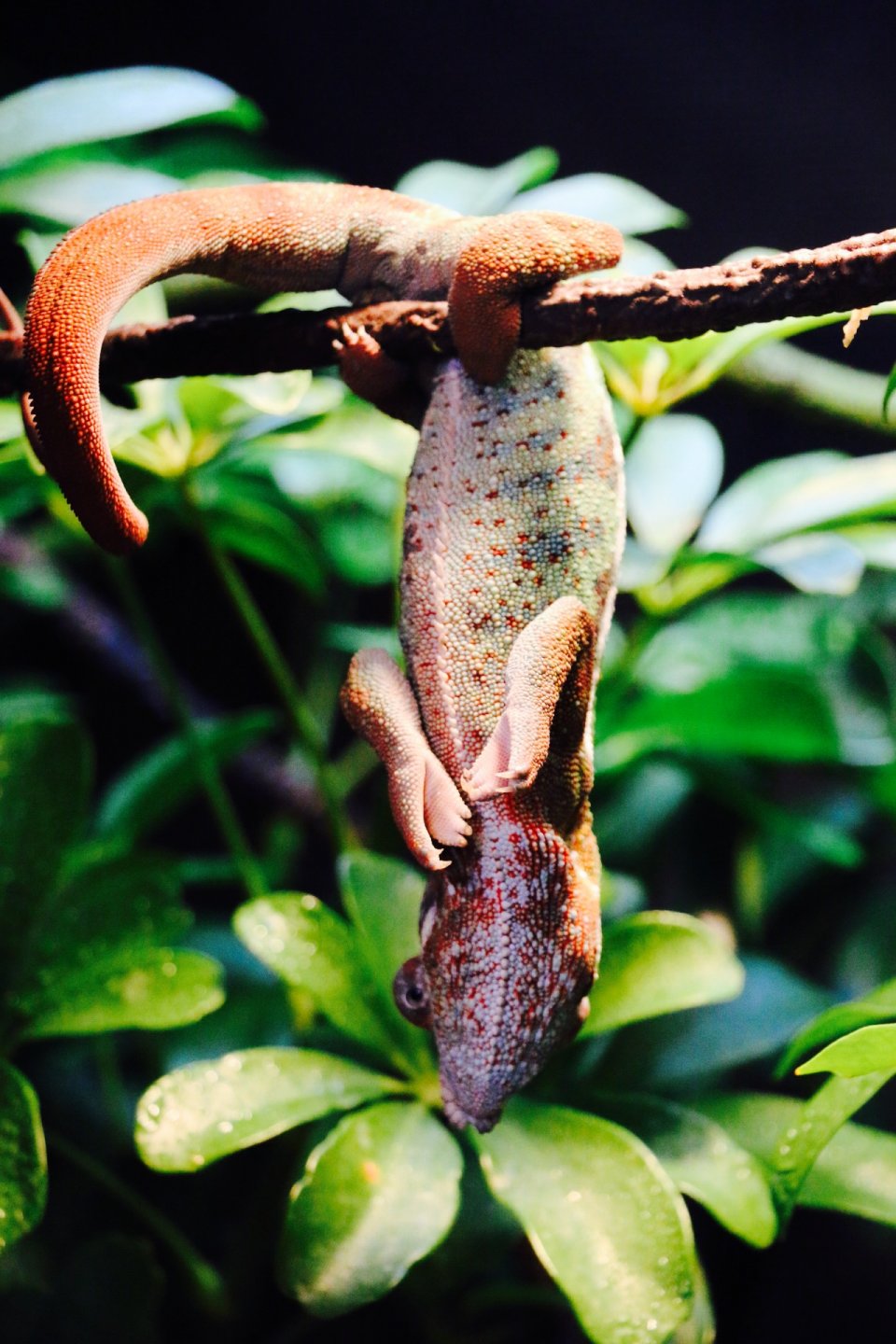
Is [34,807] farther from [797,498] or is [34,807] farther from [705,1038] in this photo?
[797,498]

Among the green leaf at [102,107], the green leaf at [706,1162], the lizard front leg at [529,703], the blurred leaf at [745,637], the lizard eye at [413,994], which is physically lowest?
the blurred leaf at [745,637]

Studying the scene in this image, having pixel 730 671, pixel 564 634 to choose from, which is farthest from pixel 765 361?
pixel 564 634

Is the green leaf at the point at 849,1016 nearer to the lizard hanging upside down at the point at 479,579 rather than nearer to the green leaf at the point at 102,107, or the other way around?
the lizard hanging upside down at the point at 479,579

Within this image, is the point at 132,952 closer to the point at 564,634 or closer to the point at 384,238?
the point at 564,634

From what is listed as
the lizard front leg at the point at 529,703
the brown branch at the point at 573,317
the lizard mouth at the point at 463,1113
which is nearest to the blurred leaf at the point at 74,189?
the brown branch at the point at 573,317

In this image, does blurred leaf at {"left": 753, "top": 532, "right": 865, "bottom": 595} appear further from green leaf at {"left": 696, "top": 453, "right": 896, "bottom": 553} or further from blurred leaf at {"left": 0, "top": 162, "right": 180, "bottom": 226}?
blurred leaf at {"left": 0, "top": 162, "right": 180, "bottom": 226}

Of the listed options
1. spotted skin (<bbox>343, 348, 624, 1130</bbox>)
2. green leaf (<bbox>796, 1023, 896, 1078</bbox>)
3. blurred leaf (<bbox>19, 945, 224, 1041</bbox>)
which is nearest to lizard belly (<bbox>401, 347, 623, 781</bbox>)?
spotted skin (<bbox>343, 348, 624, 1130</bbox>)
